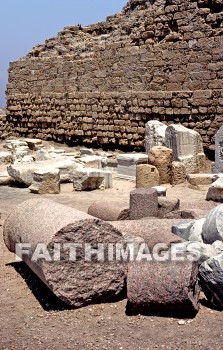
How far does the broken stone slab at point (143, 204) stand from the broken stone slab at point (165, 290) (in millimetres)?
2627

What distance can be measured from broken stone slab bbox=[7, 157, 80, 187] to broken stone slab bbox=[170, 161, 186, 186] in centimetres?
A: 240

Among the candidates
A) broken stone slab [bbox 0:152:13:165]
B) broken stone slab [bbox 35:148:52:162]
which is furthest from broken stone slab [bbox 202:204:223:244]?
broken stone slab [bbox 0:152:13:165]

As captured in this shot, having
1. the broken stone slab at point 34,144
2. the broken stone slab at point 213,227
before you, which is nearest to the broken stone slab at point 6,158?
the broken stone slab at point 34,144

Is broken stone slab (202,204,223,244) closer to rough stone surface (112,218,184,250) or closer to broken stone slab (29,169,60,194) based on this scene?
rough stone surface (112,218,184,250)

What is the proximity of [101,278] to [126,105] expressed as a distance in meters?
11.4

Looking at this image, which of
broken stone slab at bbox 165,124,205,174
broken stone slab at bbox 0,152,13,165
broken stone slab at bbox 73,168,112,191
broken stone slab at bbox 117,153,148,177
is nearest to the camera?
broken stone slab at bbox 73,168,112,191

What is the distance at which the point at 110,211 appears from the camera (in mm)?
7891

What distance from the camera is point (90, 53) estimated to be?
18062mm

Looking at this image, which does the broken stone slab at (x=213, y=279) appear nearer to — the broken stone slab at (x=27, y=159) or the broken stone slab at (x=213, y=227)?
the broken stone slab at (x=213, y=227)

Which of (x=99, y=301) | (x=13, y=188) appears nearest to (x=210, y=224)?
(x=99, y=301)

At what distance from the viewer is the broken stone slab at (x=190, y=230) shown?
6179 mm

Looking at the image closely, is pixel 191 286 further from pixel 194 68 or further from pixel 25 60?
pixel 25 60

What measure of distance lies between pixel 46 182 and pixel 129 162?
2.69m

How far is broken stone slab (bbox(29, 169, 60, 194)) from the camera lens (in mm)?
11602
